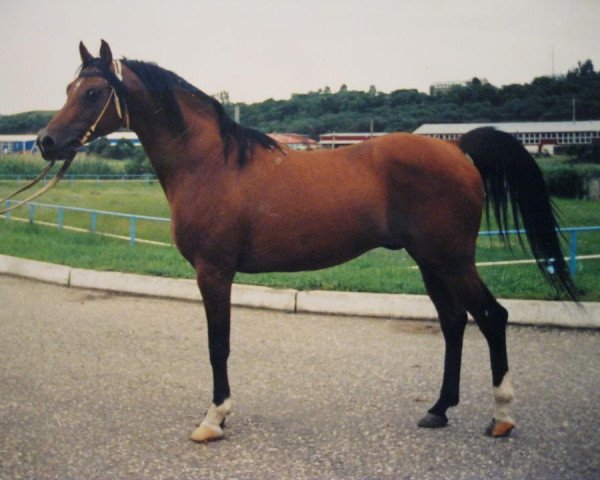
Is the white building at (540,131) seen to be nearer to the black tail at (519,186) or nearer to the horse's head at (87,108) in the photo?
the black tail at (519,186)

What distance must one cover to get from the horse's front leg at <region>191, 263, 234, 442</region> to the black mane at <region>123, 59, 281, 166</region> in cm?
69

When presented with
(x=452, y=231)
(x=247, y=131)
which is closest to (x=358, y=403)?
(x=452, y=231)

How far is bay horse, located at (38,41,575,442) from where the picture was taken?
3.80 meters

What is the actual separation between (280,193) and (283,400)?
1.43 m

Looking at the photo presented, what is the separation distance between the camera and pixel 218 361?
12.8ft

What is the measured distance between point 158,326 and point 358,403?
9.18 feet

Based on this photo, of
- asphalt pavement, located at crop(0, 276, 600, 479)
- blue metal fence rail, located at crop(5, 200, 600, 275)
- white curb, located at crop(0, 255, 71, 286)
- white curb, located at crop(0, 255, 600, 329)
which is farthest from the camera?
white curb, located at crop(0, 255, 71, 286)

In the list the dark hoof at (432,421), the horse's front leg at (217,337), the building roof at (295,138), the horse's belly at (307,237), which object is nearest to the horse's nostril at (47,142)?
the horse's front leg at (217,337)

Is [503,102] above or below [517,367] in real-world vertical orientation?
above

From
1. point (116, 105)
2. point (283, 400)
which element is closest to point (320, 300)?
point (283, 400)

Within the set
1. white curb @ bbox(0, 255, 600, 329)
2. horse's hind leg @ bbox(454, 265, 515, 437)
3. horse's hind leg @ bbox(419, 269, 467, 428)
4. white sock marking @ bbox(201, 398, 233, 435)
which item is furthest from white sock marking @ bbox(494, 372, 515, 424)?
white curb @ bbox(0, 255, 600, 329)

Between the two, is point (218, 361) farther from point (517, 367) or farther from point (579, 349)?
point (579, 349)

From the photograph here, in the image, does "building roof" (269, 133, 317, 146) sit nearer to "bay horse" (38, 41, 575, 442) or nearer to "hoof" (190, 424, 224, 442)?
"bay horse" (38, 41, 575, 442)

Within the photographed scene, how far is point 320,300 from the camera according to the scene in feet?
23.1
